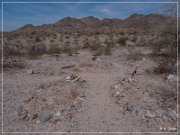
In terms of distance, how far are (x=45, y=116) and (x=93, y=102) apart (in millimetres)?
1422

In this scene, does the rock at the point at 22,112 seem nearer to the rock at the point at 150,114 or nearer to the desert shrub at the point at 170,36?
the rock at the point at 150,114

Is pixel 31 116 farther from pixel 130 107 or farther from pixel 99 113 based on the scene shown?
pixel 130 107

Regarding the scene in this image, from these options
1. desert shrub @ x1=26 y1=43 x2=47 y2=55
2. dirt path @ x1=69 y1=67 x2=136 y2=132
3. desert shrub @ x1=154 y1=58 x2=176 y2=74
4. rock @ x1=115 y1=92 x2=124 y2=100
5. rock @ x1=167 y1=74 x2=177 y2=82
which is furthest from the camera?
desert shrub @ x1=26 y1=43 x2=47 y2=55

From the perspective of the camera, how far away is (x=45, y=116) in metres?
5.57

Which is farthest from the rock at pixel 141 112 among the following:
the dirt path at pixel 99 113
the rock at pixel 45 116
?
the rock at pixel 45 116


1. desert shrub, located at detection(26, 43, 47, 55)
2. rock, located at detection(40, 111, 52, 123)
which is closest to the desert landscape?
rock, located at detection(40, 111, 52, 123)

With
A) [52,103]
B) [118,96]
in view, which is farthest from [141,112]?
[52,103]

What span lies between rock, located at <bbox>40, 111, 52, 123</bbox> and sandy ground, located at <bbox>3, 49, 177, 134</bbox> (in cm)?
8

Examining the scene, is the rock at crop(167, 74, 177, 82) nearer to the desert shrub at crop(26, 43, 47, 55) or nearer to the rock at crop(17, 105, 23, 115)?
the rock at crop(17, 105, 23, 115)

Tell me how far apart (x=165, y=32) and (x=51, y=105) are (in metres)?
8.06

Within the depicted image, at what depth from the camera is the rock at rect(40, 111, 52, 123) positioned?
5.50 m

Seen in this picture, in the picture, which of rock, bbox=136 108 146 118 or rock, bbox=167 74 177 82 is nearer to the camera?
rock, bbox=136 108 146 118

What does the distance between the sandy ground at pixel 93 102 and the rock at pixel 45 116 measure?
3.2 inches

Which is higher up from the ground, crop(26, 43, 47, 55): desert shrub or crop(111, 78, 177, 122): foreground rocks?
crop(26, 43, 47, 55): desert shrub
